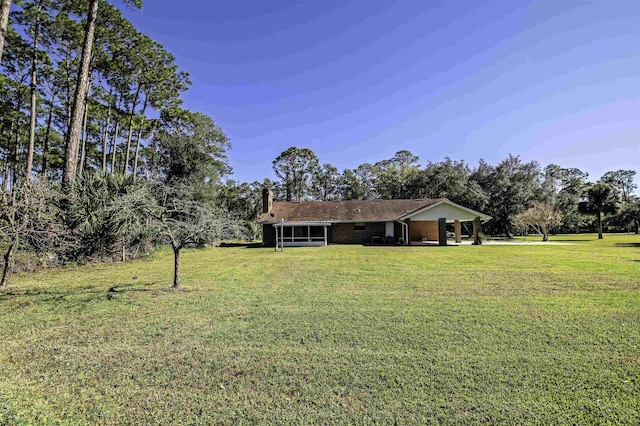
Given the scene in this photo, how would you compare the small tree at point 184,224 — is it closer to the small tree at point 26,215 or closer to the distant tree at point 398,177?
the small tree at point 26,215

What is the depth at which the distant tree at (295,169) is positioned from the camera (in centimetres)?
4853

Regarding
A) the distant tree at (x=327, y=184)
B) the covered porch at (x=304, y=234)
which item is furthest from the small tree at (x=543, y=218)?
the distant tree at (x=327, y=184)

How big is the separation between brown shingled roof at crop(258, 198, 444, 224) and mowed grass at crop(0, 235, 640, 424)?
18803mm

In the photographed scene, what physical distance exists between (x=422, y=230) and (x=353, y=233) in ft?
22.0

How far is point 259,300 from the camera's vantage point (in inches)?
284

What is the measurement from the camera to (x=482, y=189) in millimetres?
40344

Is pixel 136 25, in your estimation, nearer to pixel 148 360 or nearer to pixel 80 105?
pixel 80 105

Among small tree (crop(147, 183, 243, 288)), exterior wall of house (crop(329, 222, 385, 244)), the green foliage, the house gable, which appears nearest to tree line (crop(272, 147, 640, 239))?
the house gable

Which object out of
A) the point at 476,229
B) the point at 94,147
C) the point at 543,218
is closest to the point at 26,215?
the point at 476,229

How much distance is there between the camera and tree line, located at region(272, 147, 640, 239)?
3331cm

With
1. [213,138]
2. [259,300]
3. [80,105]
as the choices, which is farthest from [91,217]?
[213,138]

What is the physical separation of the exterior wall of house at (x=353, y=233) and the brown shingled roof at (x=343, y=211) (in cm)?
74

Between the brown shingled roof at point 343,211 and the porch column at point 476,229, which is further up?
the brown shingled roof at point 343,211

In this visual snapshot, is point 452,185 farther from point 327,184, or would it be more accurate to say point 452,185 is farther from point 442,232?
point 327,184
